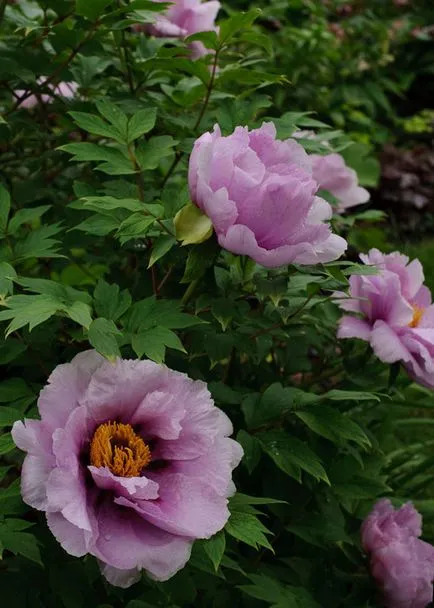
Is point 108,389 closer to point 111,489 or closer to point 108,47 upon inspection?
point 111,489

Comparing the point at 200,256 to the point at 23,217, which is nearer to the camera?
the point at 200,256

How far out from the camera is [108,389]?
101 centimetres

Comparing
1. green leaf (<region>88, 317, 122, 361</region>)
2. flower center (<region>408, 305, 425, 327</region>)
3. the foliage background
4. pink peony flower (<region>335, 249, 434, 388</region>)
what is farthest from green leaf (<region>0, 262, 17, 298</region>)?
flower center (<region>408, 305, 425, 327</region>)

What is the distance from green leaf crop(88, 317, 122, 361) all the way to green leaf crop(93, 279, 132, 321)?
0.10 m

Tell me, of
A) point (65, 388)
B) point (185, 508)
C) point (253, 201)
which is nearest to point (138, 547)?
point (185, 508)

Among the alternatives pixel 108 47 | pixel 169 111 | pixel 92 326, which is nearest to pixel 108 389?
pixel 92 326

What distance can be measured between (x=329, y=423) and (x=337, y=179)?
0.63 metres

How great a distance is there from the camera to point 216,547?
1.00m

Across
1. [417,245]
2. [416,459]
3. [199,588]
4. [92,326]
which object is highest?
[92,326]

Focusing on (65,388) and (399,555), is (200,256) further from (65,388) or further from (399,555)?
(399,555)

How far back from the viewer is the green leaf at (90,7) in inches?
50.7

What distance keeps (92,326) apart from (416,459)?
117 centimetres

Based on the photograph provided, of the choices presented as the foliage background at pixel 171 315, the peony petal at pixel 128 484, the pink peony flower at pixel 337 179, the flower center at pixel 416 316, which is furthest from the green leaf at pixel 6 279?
the pink peony flower at pixel 337 179

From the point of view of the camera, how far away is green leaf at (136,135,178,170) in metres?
1.26
